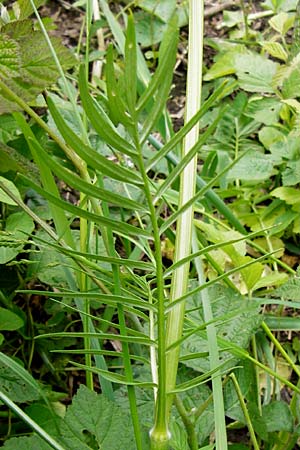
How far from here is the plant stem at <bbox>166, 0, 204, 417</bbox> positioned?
2.31ft

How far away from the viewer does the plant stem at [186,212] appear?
70cm

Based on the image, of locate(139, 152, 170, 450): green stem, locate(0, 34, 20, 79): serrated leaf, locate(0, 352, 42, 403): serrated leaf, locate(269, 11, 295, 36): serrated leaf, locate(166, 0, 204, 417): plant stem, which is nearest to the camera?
locate(139, 152, 170, 450): green stem

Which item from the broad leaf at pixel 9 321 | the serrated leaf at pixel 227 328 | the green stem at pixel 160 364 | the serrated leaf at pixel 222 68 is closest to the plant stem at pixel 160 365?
the green stem at pixel 160 364

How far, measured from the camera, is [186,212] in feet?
2.57

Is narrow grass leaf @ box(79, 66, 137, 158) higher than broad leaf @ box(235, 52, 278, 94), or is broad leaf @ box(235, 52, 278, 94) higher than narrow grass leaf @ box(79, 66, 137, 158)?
narrow grass leaf @ box(79, 66, 137, 158)

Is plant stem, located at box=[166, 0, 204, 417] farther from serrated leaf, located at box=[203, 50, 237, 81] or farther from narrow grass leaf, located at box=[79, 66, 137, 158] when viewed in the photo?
serrated leaf, located at box=[203, 50, 237, 81]

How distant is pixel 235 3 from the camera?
192 centimetres

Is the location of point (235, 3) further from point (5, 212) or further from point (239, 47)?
point (5, 212)

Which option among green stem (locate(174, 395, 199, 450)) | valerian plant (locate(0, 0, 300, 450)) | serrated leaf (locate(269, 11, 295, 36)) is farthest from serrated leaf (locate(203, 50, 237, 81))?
green stem (locate(174, 395, 199, 450))

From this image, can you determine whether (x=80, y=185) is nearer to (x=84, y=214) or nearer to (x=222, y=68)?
(x=84, y=214)

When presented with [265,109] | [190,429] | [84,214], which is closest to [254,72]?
[265,109]

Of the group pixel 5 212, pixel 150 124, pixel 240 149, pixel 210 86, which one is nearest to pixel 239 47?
pixel 210 86

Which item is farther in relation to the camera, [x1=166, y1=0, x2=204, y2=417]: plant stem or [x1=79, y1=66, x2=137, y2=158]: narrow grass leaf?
[x1=166, y1=0, x2=204, y2=417]: plant stem

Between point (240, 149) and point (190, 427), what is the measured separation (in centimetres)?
83
